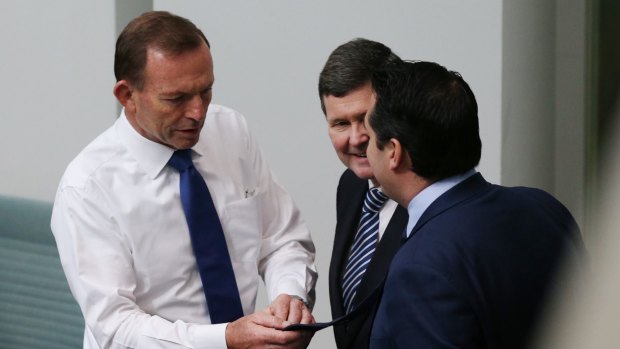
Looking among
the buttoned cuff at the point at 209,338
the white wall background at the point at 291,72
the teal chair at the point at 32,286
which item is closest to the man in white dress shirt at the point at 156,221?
the buttoned cuff at the point at 209,338

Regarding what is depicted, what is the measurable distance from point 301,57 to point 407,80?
1.75 m

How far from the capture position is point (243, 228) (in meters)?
1.92

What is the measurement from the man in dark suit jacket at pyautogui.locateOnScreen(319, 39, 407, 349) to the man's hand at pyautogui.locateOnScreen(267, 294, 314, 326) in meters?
0.06

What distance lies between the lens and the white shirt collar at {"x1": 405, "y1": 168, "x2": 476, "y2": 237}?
49.5 inches

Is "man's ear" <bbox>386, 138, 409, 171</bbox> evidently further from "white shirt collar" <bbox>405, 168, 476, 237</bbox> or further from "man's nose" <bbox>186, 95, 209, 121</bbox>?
"man's nose" <bbox>186, 95, 209, 121</bbox>

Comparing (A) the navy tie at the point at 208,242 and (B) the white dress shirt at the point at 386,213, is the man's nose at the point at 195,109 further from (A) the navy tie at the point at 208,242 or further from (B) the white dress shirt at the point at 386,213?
(B) the white dress shirt at the point at 386,213

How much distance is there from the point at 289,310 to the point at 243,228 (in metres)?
0.28

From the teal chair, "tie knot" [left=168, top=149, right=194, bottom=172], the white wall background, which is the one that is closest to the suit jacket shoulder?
"tie knot" [left=168, top=149, right=194, bottom=172]

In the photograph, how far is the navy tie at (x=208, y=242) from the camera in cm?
182

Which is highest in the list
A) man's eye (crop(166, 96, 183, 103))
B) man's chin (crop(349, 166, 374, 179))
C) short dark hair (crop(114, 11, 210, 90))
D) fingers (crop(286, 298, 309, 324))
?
short dark hair (crop(114, 11, 210, 90))

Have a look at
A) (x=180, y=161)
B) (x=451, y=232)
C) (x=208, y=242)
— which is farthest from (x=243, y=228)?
(x=451, y=232)

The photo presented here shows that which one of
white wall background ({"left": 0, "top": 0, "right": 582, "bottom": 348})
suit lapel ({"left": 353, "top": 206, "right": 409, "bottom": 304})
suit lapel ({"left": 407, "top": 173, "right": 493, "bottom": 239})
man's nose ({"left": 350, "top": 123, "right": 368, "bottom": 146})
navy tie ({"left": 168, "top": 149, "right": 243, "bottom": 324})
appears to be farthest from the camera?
white wall background ({"left": 0, "top": 0, "right": 582, "bottom": 348})

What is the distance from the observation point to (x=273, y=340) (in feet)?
5.37

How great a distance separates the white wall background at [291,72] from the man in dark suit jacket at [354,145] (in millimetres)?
971
